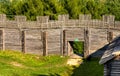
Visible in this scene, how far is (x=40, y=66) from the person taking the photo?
126 feet

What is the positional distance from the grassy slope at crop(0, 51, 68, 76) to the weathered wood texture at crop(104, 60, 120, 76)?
11019 mm

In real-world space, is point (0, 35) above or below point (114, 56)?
below

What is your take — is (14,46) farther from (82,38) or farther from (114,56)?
(114,56)

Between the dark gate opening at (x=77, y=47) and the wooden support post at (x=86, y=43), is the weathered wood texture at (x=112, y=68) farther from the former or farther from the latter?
the dark gate opening at (x=77, y=47)

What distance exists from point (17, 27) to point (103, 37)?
827 cm

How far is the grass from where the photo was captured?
34719mm

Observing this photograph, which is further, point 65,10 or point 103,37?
point 65,10

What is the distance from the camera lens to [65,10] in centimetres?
5194

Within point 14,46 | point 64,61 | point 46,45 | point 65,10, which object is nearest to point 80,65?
point 64,61

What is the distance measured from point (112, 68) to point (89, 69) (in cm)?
1367

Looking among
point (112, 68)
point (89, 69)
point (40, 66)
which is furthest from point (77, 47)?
point (112, 68)

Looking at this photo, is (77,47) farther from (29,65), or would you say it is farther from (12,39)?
(29,65)

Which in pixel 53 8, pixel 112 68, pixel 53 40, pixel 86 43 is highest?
pixel 112 68

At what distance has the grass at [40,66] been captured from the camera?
3472 cm
